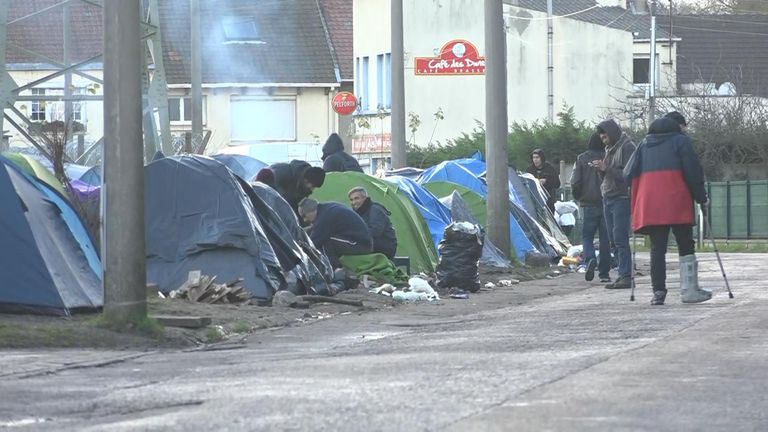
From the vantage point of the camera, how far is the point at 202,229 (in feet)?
53.9

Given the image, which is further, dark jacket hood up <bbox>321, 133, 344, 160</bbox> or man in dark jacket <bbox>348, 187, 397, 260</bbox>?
dark jacket hood up <bbox>321, 133, 344, 160</bbox>

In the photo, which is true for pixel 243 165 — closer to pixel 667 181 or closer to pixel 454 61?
pixel 667 181

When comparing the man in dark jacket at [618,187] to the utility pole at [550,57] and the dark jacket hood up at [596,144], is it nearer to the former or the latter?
the dark jacket hood up at [596,144]

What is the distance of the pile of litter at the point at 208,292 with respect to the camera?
15.3 m

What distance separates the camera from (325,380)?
29.5 ft

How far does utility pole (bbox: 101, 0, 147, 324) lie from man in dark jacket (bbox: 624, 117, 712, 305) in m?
4.79

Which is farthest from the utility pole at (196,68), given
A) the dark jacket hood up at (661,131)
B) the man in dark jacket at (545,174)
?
the dark jacket hood up at (661,131)

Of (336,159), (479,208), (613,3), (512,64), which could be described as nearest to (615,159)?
(336,159)

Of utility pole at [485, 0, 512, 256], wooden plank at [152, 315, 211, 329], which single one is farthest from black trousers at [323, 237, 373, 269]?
utility pole at [485, 0, 512, 256]

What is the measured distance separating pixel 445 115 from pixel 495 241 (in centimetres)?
3231

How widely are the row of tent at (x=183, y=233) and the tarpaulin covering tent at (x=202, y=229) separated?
0.03 feet

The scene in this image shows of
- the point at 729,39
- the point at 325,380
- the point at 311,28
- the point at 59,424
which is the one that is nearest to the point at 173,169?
the point at 325,380

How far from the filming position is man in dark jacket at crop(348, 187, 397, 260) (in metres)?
19.2

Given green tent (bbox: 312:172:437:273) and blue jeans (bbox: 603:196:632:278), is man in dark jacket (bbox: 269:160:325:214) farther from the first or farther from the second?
blue jeans (bbox: 603:196:632:278)
